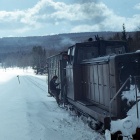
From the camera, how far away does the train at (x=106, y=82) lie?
7027 millimetres

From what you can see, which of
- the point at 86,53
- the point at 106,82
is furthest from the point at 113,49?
the point at 106,82

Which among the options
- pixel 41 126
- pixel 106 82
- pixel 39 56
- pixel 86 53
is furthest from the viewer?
pixel 39 56

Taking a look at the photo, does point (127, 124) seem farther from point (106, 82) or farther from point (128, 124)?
point (106, 82)

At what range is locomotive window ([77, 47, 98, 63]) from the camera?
11.2 m

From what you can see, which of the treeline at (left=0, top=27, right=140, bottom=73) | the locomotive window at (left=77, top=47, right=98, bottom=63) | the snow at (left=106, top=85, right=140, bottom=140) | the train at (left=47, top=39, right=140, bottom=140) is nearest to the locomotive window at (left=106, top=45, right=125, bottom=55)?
the train at (left=47, top=39, right=140, bottom=140)

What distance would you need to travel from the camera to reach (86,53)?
11203 millimetres

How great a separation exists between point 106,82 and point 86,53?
302cm

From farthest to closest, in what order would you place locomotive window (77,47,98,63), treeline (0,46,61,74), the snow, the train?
treeline (0,46,61,74) < locomotive window (77,47,98,63) < the train < the snow

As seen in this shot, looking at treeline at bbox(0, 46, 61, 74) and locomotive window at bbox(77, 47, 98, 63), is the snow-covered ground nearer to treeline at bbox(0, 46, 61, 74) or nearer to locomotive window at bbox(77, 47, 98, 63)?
locomotive window at bbox(77, 47, 98, 63)

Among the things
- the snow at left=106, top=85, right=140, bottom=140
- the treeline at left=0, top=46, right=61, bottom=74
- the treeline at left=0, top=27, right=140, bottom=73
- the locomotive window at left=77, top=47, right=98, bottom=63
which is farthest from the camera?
the treeline at left=0, top=46, right=61, bottom=74

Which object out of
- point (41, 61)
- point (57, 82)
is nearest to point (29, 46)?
point (41, 61)

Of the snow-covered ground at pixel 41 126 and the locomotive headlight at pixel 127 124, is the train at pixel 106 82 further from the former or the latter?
the snow-covered ground at pixel 41 126

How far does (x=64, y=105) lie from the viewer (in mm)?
14086

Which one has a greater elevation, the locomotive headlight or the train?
the train
